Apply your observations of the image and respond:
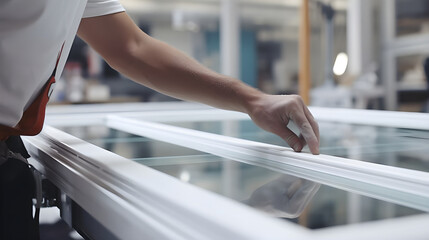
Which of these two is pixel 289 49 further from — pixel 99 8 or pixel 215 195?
pixel 215 195

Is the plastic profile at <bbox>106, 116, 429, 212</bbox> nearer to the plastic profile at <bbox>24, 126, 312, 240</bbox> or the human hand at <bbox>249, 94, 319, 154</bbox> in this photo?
the human hand at <bbox>249, 94, 319, 154</bbox>

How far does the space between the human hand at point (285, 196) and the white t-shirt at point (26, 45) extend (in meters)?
0.42

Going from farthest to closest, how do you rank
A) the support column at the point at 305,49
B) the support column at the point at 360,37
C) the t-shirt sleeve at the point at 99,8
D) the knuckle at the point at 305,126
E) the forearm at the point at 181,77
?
the support column at the point at 360,37 → the support column at the point at 305,49 → the t-shirt sleeve at the point at 99,8 → the forearm at the point at 181,77 → the knuckle at the point at 305,126

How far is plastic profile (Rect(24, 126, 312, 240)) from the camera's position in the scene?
39 cm

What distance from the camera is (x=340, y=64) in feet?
14.7

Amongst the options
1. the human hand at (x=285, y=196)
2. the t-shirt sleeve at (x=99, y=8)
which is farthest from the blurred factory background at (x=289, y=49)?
the human hand at (x=285, y=196)

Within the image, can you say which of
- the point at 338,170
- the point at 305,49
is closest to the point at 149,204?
the point at 338,170

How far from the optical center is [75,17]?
0.85 metres

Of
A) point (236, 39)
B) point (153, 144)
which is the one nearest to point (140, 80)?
point (153, 144)

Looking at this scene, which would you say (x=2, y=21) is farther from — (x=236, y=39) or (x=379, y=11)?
(x=379, y=11)

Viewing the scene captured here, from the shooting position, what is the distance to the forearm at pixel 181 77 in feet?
3.34

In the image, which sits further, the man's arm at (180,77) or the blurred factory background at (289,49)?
the blurred factory background at (289,49)

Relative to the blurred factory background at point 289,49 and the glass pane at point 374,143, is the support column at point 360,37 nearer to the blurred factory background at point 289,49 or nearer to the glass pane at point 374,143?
the blurred factory background at point 289,49

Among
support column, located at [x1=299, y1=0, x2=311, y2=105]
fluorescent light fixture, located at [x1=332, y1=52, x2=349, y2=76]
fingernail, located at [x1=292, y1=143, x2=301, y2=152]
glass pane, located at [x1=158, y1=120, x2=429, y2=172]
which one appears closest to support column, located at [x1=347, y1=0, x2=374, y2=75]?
fluorescent light fixture, located at [x1=332, y1=52, x2=349, y2=76]
